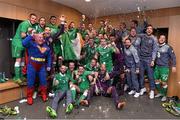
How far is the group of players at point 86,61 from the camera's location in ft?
12.4

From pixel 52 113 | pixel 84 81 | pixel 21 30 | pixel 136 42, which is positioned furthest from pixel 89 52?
pixel 52 113

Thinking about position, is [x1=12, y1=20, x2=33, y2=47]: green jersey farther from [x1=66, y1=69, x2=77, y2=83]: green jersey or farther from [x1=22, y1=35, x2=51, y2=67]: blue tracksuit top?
[x1=66, y1=69, x2=77, y2=83]: green jersey

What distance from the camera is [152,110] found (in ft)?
11.8

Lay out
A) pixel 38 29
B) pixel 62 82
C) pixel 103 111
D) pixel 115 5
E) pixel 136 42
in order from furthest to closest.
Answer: pixel 115 5, pixel 136 42, pixel 38 29, pixel 62 82, pixel 103 111

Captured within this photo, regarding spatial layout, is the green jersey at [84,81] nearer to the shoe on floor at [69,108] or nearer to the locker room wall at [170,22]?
the shoe on floor at [69,108]

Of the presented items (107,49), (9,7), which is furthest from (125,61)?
(9,7)

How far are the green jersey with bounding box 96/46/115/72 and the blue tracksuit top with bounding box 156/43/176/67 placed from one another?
934 millimetres

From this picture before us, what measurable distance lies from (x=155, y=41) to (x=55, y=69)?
2091 millimetres

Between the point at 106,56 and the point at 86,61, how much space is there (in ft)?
1.77

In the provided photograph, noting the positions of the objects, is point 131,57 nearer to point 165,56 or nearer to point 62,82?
point 165,56

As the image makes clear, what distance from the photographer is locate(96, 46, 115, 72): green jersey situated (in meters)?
4.42

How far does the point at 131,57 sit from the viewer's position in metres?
4.44

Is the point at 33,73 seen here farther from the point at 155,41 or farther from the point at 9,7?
the point at 155,41

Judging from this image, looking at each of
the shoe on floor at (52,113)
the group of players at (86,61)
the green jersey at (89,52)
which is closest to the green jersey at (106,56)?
the group of players at (86,61)
